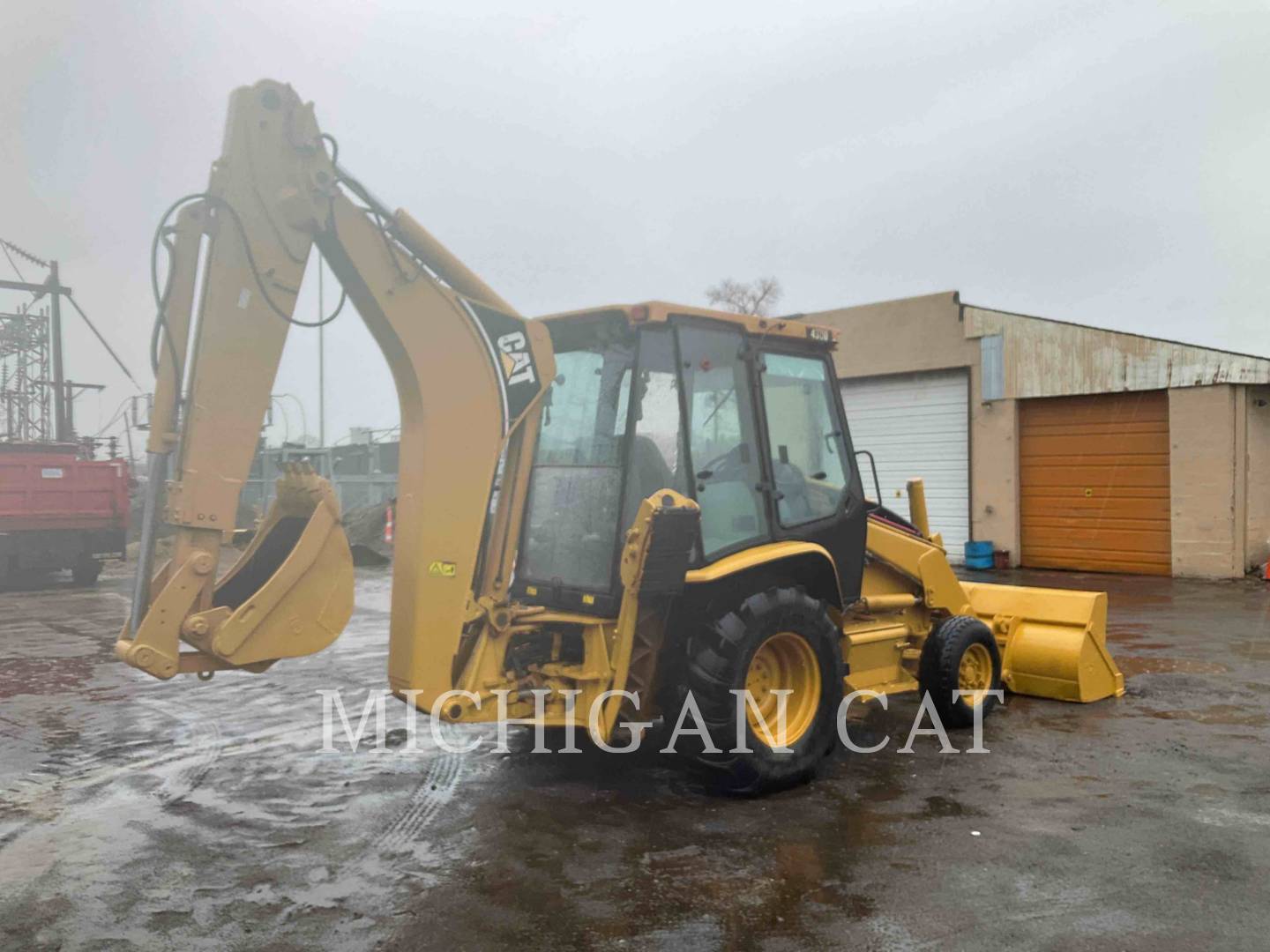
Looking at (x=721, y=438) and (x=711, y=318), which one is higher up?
(x=711, y=318)

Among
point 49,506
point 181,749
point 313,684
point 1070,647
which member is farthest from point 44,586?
point 1070,647

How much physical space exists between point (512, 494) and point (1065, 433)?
503 inches

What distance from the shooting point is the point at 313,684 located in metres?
7.93

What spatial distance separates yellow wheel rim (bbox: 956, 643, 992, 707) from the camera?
244 inches

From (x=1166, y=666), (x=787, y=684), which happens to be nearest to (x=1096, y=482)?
(x=1166, y=666)

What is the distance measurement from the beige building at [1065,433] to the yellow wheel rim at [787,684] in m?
10.5

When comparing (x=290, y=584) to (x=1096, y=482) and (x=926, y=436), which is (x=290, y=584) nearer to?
(x=1096, y=482)

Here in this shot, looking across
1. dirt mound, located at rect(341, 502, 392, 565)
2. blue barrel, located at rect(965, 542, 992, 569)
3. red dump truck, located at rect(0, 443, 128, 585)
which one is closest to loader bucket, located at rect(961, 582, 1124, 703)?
blue barrel, located at rect(965, 542, 992, 569)

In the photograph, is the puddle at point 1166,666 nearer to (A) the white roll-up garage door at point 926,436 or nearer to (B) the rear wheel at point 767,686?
(B) the rear wheel at point 767,686

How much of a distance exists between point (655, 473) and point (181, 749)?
342 cm

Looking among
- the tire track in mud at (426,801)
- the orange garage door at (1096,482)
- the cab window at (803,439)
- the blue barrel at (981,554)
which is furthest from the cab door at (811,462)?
the blue barrel at (981,554)

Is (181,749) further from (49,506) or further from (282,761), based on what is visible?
(49,506)

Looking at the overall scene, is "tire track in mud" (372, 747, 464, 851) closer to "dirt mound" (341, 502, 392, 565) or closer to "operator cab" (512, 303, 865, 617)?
"operator cab" (512, 303, 865, 617)

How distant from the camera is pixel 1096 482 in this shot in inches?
594
